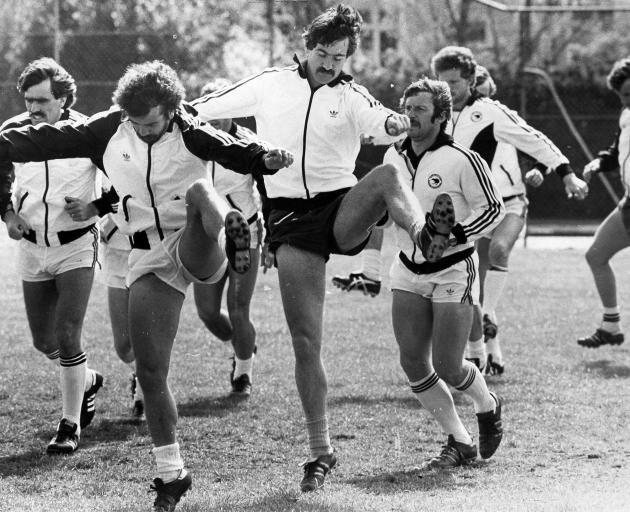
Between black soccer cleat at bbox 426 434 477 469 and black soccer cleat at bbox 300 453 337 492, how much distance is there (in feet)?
2.43

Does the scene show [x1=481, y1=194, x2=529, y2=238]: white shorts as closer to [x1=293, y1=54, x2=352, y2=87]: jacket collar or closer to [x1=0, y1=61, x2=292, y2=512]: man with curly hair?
[x1=293, y1=54, x2=352, y2=87]: jacket collar

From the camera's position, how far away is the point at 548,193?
74.1ft

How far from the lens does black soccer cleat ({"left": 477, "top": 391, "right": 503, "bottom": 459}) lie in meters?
6.34

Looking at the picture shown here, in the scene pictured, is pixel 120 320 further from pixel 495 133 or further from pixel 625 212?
pixel 625 212

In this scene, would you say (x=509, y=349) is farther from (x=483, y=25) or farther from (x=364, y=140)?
(x=483, y=25)

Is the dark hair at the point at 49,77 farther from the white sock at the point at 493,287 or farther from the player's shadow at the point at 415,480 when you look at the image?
the white sock at the point at 493,287

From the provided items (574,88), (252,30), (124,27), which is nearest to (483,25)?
(574,88)

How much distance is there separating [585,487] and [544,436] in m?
1.25

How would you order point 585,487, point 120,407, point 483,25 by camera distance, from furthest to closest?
point 483,25 → point 120,407 → point 585,487

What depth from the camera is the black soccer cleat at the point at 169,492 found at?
207 inches

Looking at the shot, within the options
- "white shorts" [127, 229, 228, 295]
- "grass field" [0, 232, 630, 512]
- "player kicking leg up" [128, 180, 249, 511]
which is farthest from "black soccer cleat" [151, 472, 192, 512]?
"white shorts" [127, 229, 228, 295]

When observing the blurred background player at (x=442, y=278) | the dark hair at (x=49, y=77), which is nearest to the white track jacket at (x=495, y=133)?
the blurred background player at (x=442, y=278)

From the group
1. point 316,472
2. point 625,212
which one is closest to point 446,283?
point 316,472

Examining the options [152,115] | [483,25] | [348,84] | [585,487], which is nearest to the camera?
[152,115]
